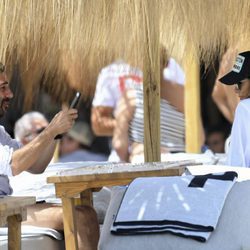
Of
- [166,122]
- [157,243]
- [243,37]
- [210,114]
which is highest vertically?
[243,37]

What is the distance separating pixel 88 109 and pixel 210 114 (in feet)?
4.13

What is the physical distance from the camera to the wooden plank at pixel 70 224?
443 cm

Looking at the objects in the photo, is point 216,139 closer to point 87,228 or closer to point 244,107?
point 244,107

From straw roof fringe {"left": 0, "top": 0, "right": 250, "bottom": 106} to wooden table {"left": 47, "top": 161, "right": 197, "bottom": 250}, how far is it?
31.9 inches

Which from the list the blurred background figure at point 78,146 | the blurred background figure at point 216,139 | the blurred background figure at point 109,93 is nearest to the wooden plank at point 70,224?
the blurred background figure at point 109,93

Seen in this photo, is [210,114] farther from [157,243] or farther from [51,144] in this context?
[157,243]

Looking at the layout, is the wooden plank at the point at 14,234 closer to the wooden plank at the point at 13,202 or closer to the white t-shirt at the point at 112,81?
the wooden plank at the point at 13,202

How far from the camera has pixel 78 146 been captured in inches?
372

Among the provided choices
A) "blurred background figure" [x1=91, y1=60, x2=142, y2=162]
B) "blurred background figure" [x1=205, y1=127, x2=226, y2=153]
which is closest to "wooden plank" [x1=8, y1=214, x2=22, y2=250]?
"blurred background figure" [x1=91, y1=60, x2=142, y2=162]

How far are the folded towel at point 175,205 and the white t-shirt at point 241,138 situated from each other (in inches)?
19.2

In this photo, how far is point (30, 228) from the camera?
15.9 ft

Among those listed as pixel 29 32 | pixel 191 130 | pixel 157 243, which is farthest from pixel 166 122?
pixel 157 243

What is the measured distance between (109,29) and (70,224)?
1382mm

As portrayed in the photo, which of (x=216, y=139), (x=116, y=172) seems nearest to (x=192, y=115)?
(x=216, y=139)
